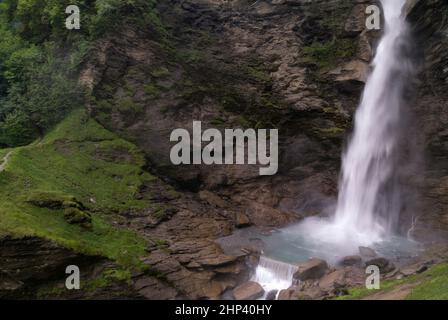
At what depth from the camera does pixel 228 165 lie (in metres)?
25.8

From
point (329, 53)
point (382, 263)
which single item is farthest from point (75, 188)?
point (329, 53)

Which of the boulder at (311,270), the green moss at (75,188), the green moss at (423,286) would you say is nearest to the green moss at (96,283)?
the green moss at (75,188)

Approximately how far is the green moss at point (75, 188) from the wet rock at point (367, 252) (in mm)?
10077

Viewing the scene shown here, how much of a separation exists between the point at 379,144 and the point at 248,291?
47.1 feet

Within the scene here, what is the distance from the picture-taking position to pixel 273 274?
17.5 m

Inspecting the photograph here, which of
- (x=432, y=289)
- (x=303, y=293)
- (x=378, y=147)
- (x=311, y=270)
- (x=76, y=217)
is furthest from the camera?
(x=378, y=147)

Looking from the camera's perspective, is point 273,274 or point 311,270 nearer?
Answer: point 311,270

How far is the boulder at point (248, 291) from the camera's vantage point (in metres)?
16.0

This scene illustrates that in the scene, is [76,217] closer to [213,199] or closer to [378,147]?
[213,199]
